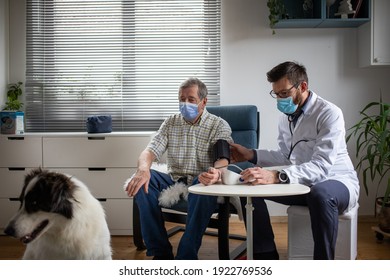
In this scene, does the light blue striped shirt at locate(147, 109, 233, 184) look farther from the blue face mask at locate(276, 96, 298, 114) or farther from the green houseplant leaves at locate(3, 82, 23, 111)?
the green houseplant leaves at locate(3, 82, 23, 111)

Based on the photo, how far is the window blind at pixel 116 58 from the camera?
2.70 meters

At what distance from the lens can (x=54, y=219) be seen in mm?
1164

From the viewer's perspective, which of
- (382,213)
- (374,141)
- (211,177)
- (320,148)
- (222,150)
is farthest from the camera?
(374,141)

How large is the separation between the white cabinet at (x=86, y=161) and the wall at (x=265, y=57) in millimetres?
548

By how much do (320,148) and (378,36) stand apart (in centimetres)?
114

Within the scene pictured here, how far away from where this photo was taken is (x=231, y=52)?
8.80 feet

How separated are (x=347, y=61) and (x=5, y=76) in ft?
6.83

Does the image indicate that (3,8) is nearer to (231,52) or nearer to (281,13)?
(231,52)

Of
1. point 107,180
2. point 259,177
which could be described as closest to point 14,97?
point 107,180

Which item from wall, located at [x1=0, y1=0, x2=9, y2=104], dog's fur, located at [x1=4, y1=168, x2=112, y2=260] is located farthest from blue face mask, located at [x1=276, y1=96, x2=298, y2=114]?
wall, located at [x1=0, y1=0, x2=9, y2=104]

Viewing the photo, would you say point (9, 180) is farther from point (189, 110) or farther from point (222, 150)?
point (222, 150)

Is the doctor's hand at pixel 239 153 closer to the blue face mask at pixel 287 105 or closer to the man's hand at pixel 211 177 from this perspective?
the blue face mask at pixel 287 105

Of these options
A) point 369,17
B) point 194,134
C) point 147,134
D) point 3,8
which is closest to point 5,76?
point 3,8

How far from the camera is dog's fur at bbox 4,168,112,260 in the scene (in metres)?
1.16
